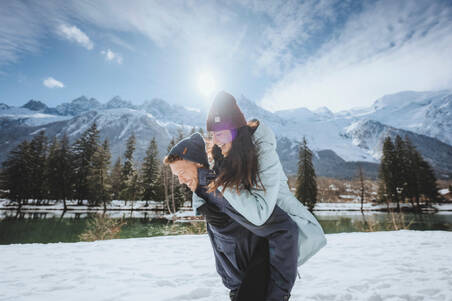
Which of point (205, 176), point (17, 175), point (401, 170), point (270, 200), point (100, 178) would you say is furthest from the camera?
point (401, 170)

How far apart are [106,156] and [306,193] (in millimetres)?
29374

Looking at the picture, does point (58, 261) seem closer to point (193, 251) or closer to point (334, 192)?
point (193, 251)

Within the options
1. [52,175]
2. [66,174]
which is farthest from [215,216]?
[52,175]

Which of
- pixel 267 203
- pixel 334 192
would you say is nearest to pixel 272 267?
pixel 267 203

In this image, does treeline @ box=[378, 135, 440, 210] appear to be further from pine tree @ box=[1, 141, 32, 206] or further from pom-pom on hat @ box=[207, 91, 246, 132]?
pine tree @ box=[1, 141, 32, 206]

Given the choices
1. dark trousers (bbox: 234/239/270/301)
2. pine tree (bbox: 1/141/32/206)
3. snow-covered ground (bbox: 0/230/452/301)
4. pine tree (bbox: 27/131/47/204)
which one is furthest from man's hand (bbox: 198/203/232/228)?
pine tree (bbox: 27/131/47/204)

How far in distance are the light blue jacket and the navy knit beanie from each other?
0.80 feet

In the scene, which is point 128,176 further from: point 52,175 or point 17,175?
point 17,175

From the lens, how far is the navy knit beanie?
4.37ft

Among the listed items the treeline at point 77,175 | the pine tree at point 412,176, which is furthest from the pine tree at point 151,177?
the pine tree at point 412,176

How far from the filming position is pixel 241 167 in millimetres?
1197

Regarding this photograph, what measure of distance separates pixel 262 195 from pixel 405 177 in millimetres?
45161

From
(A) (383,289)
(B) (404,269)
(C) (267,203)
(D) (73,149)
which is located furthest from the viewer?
(D) (73,149)

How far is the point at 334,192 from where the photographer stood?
67500 mm
